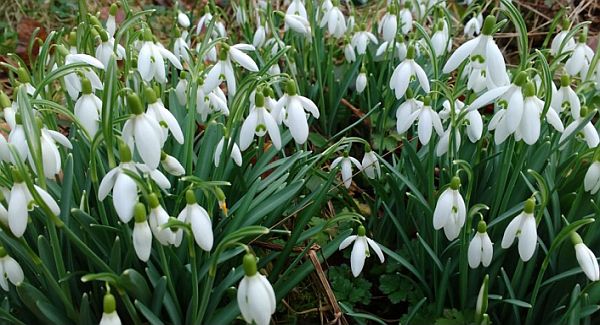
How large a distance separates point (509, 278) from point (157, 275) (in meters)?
0.94

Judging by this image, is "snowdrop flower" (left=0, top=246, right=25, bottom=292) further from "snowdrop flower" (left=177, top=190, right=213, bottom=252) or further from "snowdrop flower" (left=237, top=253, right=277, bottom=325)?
"snowdrop flower" (left=237, top=253, right=277, bottom=325)

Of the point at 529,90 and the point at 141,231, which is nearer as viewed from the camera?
the point at 141,231

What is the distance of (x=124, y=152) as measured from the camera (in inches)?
50.3

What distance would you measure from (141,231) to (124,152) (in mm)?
159

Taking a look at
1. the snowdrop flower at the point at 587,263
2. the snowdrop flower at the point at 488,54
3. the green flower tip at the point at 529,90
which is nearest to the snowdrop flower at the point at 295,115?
the snowdrop flower at the point at 488,54

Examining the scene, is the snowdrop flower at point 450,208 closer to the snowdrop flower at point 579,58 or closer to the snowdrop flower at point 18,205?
the snowdrop flower at point 579,58

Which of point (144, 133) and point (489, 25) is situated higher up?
point (489, 25)

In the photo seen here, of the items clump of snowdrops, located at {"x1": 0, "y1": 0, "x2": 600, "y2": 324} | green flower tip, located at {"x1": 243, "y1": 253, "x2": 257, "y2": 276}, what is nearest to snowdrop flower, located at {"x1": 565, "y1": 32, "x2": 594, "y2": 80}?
clump of snowdrops, located at {"x1": 0, "y1": 0, "x2": 600, "y2": 324}

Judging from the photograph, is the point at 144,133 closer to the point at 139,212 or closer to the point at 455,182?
the point at 139,212

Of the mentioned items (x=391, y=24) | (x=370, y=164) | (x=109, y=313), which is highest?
(x=391, y=24)

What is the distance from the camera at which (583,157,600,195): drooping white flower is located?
162 centimetres

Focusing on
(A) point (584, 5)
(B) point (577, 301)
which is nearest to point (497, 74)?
(B) point (577, 301)

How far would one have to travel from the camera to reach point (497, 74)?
1523 mm

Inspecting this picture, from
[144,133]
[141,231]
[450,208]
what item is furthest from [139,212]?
[450,208]
